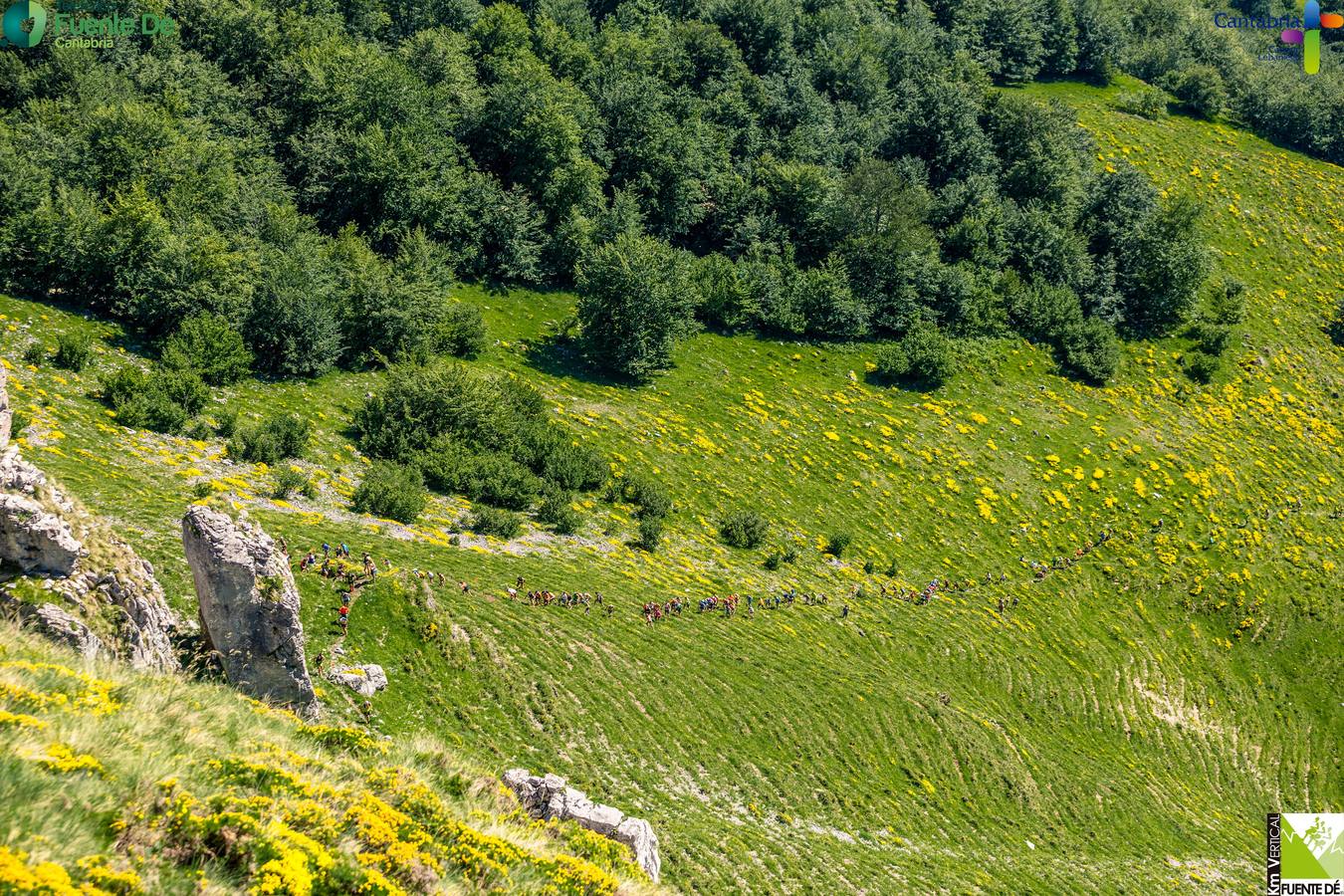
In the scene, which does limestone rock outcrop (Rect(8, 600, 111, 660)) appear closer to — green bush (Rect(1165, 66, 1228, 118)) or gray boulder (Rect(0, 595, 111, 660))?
gray boulder (Rect(0, 595, 111, 660))

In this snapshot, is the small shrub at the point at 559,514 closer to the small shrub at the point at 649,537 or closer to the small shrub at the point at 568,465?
the small shrub at the point at 568,465

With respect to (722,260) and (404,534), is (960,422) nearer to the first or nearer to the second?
(722,260)

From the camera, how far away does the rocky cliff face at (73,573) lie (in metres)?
17.6

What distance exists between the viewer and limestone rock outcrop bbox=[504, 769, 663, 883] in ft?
65.5

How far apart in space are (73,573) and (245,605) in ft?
12.0

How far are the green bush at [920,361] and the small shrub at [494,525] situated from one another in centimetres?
4471

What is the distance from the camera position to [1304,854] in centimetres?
4281

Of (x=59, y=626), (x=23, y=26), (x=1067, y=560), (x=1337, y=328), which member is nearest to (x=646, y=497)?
(x=1067, y=560)

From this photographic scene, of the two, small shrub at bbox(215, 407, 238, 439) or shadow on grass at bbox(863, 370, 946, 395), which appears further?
shadow on grass at bbox(863, 370, 946, 395)

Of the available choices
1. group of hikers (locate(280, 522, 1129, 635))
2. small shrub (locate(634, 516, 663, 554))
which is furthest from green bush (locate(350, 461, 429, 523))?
small shrub (locate(634, 516, 663, 554))

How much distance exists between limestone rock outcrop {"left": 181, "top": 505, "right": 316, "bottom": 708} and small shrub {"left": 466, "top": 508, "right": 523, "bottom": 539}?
23790 mm

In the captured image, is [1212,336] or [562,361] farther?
[1212,336]

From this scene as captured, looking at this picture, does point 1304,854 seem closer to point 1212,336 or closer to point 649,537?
point 649,537

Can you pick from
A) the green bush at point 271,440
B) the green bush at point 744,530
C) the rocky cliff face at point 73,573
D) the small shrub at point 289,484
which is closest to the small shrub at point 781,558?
the green bush at point 744,530
